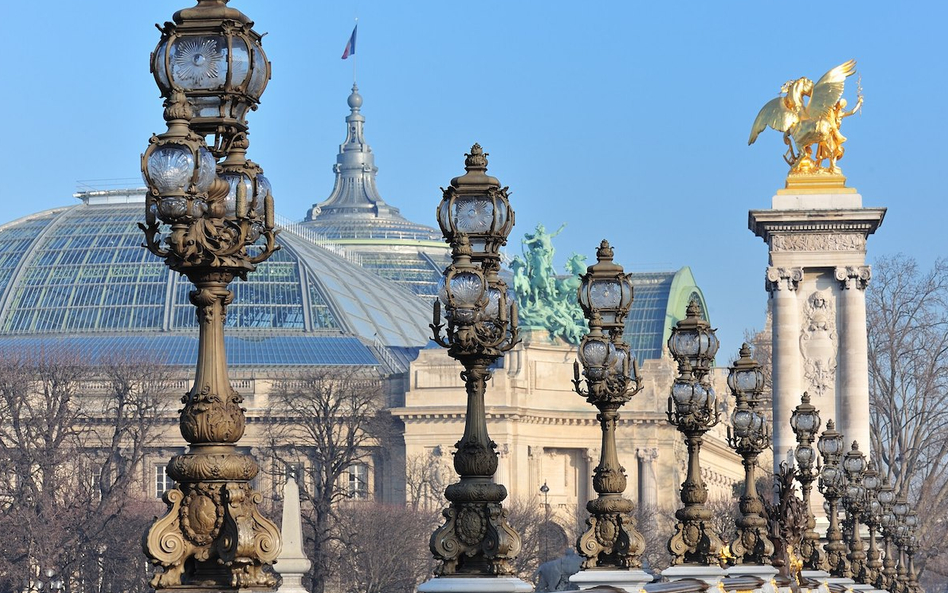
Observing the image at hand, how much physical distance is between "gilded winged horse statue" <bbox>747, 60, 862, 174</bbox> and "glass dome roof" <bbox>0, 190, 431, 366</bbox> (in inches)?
3147

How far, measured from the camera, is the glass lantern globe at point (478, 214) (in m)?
20.2

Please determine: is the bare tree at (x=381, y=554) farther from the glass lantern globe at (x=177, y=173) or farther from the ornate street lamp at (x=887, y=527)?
the glass lantern globe at (x=177, y=173)

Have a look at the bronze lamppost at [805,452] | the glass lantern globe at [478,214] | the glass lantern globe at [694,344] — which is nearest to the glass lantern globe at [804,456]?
the bronze lamppost at [805,452]

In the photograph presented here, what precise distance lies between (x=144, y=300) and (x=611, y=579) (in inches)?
5266

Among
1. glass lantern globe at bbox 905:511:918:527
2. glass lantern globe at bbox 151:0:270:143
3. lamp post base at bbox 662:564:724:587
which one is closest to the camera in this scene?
glass lantern globe at bbox 151:0:270:143

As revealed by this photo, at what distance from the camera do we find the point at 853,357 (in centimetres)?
6456

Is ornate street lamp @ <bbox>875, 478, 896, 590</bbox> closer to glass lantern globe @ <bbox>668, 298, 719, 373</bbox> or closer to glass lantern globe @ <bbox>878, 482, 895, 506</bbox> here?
glass lantern globe @ <bbox>878, 482, 895, 506</bbox>

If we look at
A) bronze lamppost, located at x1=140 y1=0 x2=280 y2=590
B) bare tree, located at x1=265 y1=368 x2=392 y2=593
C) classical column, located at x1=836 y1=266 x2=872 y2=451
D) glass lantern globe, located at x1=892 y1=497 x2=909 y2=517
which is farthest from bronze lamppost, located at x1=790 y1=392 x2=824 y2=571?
bare tree, located at x1=265 y1=368 x2=392 y2=593

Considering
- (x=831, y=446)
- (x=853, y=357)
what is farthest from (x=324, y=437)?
(x=831, y=446)

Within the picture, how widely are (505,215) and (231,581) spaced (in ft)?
26.5

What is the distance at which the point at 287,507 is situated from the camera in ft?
147

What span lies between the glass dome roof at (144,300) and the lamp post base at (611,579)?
393ft

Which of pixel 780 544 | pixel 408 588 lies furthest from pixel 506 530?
pixel 408 588

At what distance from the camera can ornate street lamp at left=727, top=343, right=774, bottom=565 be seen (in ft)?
113
